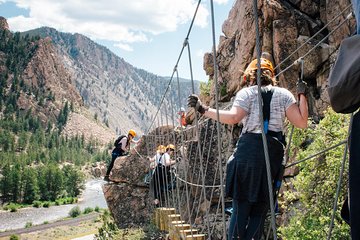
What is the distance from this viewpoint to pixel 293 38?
6473 mm

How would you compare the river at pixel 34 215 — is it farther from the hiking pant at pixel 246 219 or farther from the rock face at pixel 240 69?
the hiking pant at pixel 246 219

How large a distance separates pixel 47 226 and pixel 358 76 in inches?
1741

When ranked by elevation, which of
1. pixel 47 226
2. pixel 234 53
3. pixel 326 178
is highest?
pixel 234 53

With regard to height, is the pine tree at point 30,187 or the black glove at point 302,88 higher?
the black glove at point 302,88

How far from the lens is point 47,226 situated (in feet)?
134

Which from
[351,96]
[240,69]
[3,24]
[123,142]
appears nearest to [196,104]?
[351,96]

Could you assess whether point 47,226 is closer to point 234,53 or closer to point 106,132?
point 234,53

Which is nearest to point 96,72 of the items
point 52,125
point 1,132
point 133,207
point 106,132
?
point 106,132

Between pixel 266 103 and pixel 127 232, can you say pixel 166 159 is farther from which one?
pixel 266 103

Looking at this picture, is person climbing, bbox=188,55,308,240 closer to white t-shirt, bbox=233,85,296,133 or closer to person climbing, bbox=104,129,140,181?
white t-shirt, bbox=233,85,296,133

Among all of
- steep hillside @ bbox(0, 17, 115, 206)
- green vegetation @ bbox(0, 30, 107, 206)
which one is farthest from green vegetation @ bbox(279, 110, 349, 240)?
steep hillside @ bbox(0, 17, 115, 206)

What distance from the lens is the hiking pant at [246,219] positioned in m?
1.79

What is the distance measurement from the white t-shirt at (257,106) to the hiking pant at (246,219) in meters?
0.36

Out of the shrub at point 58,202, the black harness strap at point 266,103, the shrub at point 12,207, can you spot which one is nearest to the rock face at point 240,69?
the black harness strap at point 266,103
